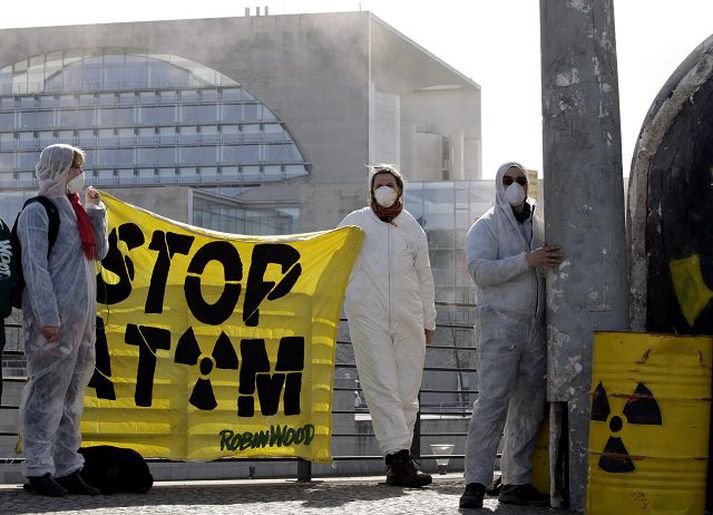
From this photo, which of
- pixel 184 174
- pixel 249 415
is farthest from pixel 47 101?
pixel 249 415

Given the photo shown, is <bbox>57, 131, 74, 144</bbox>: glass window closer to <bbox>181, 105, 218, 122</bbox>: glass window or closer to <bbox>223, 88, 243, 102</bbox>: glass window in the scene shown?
<bbox>181, 105, 218, 122</bbox>: glass window

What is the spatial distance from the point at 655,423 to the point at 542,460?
1.20m

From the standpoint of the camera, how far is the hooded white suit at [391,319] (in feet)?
28.0

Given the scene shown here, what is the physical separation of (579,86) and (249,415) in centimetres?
297

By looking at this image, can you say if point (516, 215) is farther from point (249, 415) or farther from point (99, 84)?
point (99, 84)

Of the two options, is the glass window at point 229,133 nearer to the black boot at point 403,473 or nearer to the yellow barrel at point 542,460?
the black boot at point 403,473

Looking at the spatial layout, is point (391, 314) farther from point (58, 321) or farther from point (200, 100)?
point (200, 100)

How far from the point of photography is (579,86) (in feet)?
22.8

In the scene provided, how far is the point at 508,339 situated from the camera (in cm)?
709

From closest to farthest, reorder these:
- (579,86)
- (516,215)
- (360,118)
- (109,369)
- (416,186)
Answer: (579,86)
(516,215)
(109,369)
(416,186)
(360,118)

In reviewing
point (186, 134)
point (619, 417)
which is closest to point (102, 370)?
point (619, 417)

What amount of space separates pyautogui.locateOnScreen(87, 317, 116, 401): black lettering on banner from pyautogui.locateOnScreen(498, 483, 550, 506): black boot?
8.12 feet

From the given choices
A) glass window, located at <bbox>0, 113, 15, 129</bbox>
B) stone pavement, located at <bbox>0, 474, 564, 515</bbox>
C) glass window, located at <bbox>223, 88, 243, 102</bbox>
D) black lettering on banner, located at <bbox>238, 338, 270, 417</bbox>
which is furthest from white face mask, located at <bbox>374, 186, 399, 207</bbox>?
glass window, located at <bbox>0, 113, 15, 129</bbox>

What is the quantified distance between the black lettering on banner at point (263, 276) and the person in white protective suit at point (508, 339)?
171 centimetres
